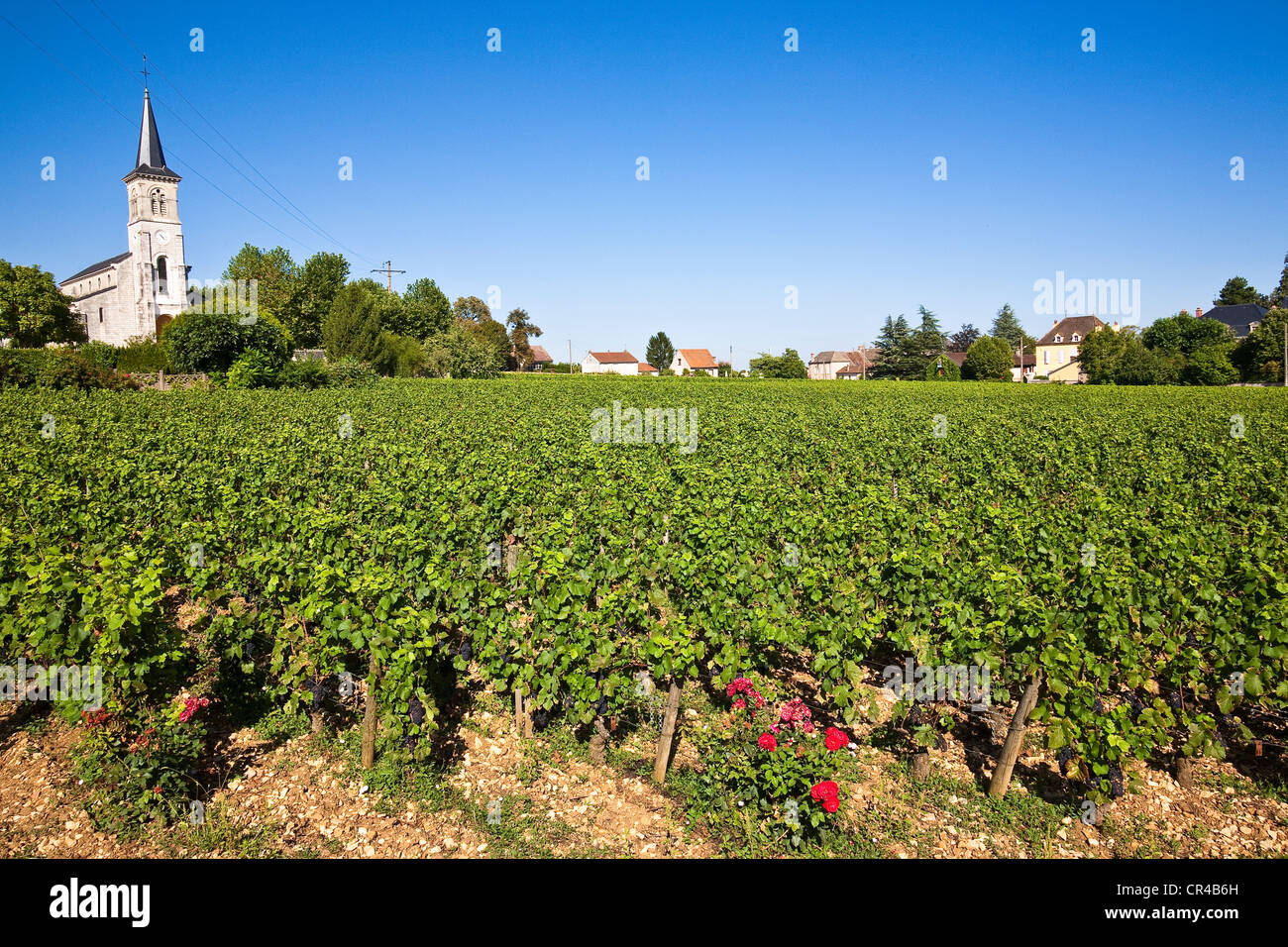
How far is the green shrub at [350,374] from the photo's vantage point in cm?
4562

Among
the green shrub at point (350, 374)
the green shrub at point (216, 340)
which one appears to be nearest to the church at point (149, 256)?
the green shrub at point (350, 374)

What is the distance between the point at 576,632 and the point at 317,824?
2.33m

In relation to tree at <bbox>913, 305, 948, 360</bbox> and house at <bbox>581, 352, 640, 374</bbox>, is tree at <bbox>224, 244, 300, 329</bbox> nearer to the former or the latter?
house at <bbox>581, 352, 640, 374</bbox>

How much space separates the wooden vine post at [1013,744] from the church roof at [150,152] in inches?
3562

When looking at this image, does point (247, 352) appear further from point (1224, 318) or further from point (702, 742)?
point (1224, 318)

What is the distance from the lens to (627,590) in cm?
636

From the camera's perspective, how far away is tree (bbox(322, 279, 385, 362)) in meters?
56.5

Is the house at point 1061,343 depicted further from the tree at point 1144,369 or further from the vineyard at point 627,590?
the vineyard at point 627,590

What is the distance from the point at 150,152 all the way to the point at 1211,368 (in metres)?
103

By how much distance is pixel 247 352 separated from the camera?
37.5 metres

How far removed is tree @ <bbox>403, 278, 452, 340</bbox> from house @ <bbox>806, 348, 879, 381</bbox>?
56269 mm

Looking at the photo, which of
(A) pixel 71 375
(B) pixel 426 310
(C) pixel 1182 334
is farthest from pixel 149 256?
(C) pixel 1182 334

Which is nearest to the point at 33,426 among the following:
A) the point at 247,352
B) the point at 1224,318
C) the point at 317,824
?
the point at 317,824

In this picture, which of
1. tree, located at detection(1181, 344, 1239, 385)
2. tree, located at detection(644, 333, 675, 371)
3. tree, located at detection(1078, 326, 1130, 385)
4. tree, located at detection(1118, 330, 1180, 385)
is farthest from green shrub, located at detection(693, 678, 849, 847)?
tree, located at detection(644, 333, 675, 371)
